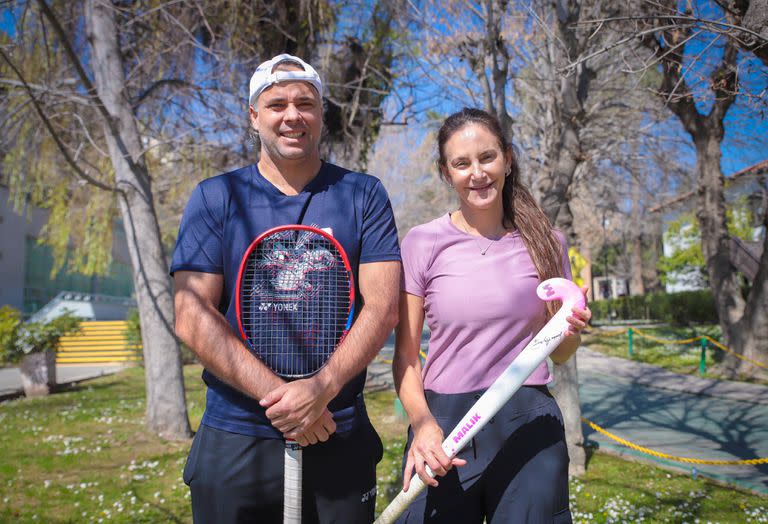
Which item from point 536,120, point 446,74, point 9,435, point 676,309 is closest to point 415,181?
point 536,120

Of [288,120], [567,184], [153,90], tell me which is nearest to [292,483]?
[288,120]

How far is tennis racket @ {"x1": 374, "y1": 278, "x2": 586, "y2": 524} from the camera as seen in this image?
1882 mm

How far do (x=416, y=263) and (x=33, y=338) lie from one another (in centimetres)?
1146

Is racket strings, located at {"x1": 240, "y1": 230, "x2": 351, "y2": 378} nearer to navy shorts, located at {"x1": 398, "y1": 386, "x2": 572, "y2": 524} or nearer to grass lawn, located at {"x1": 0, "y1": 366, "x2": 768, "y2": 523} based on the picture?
navy shorts, located at {"x1": 398, "y1": 386, "x2": 572, "y2": 524}

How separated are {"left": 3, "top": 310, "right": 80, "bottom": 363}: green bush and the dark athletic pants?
11113mm

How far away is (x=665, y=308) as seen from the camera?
25109 mm

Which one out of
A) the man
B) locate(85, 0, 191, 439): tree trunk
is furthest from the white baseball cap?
locate(85, 0, 191, 439): tree trunk

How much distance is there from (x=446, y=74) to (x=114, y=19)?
4272 mm

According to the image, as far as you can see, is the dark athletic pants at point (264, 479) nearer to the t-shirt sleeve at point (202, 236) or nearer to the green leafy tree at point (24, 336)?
the t-shirt sleeve at point (202, 236)

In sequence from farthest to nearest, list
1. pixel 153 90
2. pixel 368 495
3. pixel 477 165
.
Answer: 1. pixel 153 90
2. pixel 477 165
3. pixel 368 495

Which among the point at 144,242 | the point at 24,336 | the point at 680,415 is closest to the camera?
the point at 144,242

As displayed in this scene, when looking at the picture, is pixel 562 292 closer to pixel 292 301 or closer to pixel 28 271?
pixel 292 301

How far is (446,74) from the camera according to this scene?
7406 mm

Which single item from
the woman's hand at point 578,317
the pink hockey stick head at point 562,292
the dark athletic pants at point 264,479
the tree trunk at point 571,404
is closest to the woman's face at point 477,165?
the pink hockey stick head at point 562,292
